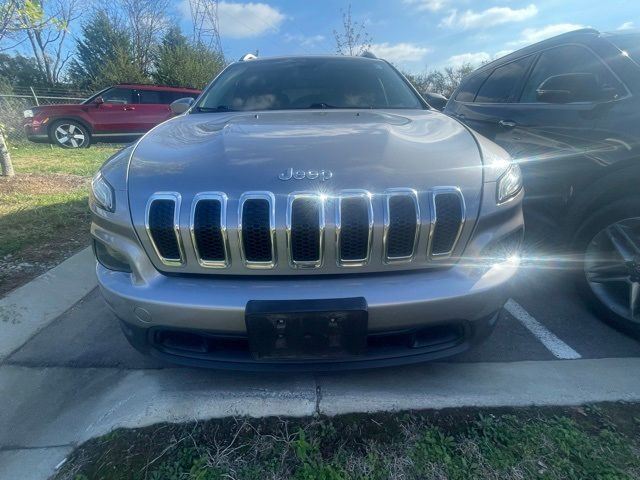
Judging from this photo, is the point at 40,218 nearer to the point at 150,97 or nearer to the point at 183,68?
the point at 150,97

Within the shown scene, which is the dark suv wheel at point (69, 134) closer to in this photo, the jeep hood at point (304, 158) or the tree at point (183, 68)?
the tree at point (183, 68)

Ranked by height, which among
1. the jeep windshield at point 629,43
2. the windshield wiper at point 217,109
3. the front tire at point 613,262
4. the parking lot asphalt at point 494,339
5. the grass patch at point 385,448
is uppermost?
the jeep windshield at point 629,43

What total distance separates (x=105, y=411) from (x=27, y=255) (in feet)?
7.80

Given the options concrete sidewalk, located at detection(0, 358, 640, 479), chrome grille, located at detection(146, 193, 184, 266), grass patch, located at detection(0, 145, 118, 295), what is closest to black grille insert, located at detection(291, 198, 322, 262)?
chrome grille, located at detection(146, 193, 184, 266)

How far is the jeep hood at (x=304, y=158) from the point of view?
5.55 feet

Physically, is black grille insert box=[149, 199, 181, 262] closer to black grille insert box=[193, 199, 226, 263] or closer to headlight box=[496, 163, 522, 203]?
black grille insert box=[193, 199, 226, 263]

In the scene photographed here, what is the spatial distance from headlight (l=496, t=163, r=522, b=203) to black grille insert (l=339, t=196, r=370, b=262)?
66cm

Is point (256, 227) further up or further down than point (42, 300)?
further up

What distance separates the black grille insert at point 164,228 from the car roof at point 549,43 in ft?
10.5

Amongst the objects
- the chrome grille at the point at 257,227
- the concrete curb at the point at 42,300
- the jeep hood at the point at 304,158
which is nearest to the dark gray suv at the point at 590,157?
the jeep hood at the point at 304,158

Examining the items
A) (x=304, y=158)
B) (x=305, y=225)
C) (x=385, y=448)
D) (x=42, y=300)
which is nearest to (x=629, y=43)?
(x=304, y=158)

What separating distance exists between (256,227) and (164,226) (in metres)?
0.40

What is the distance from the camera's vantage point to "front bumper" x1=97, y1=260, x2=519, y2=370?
1.61 m

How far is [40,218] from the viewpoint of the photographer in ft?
14.4
